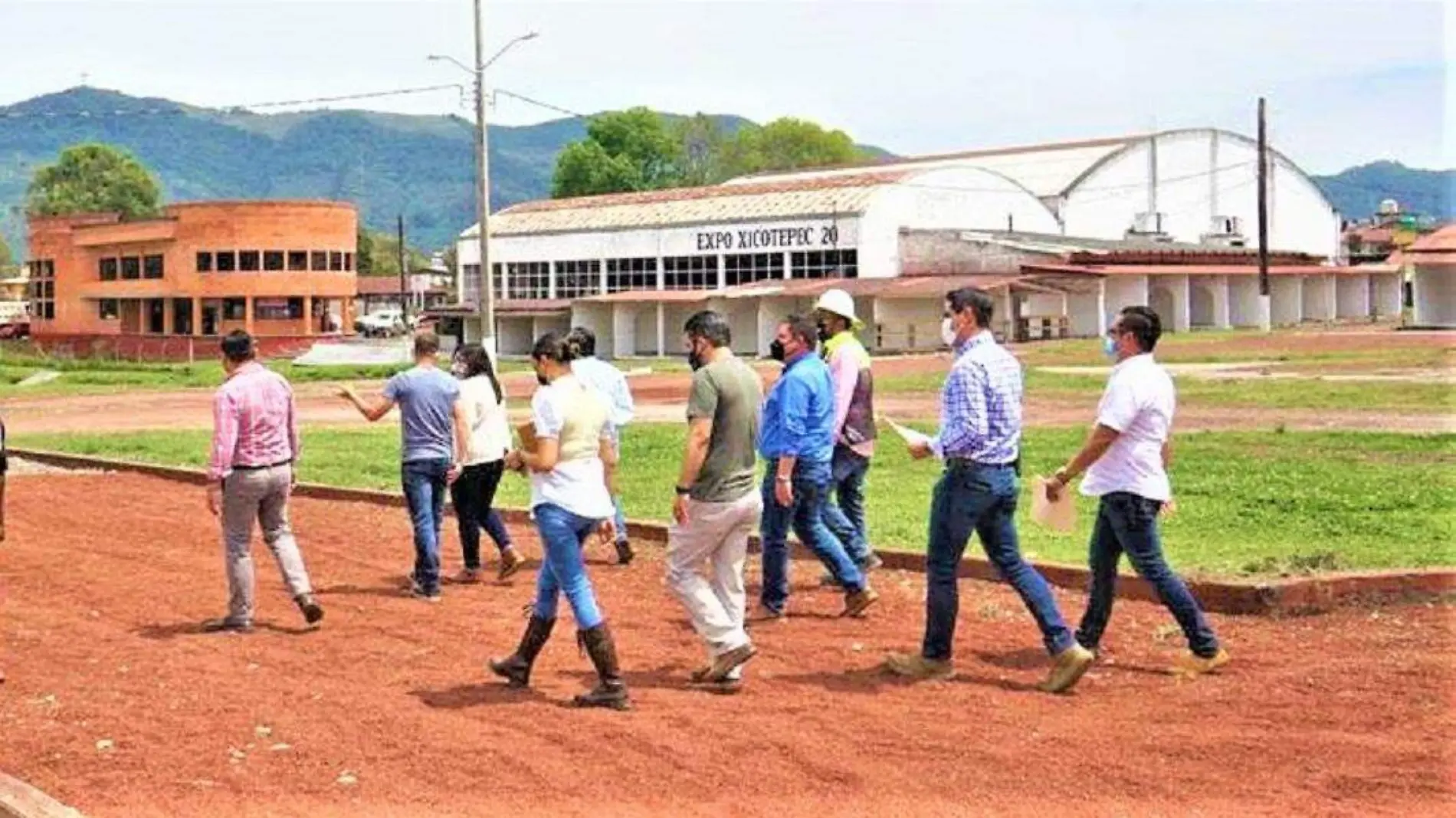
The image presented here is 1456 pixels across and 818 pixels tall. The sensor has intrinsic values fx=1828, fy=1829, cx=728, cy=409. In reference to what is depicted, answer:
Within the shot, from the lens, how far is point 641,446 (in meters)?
21.8

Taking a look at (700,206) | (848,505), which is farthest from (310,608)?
(700,206)

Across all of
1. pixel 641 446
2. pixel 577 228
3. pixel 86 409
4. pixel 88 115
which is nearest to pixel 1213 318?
pixel 577 228

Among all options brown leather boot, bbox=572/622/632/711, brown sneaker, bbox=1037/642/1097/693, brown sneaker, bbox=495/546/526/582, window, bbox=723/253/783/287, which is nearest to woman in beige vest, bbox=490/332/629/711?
brown leather boot, bbox=572/622/632/711

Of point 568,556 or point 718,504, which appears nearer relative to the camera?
point 568,556

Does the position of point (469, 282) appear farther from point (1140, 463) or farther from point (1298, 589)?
point (1140, 463)

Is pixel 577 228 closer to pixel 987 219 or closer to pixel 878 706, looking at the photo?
pixel 987 219

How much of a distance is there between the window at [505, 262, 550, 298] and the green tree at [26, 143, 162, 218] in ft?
217

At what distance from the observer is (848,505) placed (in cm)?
1071

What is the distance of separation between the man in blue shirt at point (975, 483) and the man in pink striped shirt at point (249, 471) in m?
3.65

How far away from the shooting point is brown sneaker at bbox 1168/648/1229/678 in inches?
323

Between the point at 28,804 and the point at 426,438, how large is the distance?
17.1 feet

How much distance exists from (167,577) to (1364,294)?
7541cm

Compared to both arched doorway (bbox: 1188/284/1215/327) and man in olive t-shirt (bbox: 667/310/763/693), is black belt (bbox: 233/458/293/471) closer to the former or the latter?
man in olive t-shirt (bbox: 667/310/763/693)

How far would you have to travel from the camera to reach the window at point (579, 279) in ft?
255
